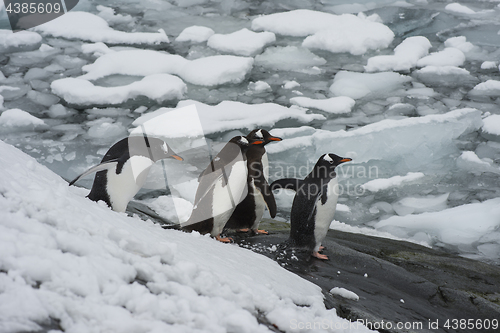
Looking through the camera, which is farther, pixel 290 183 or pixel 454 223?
pixel 454 223

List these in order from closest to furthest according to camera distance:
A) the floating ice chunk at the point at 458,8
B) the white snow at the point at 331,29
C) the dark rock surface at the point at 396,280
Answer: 1. the dark rock surface at the point at 396,280
2. the white snow at the point at 331,29
3. the floating ice chunk at the point at 458,8

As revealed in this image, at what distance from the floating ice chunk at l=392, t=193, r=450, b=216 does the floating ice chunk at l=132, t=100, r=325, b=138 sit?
1570mm

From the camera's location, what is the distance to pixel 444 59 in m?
6.27

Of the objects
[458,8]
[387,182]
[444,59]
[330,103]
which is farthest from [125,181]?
[458,8]

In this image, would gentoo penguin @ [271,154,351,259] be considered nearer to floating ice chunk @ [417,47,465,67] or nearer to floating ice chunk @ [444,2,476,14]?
floating ice chunk @ [417,47,465,67]

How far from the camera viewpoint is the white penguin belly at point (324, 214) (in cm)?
275

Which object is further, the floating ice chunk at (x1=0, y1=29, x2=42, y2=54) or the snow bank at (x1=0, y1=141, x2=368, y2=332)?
the floating ice chunk at (x1=0, y1=29, x2=42, y2=54)

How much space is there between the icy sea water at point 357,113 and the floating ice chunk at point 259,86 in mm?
14

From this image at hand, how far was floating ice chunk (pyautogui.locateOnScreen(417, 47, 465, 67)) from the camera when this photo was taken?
6.21m

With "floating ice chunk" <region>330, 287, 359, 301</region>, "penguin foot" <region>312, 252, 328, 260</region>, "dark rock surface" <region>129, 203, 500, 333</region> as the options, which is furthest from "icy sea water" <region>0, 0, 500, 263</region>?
"floating ice chunk" <region>330, 287, 359, 301</region>

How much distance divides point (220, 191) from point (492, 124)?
3638mm

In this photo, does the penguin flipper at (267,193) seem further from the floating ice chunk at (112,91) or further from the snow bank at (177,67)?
the snow bank at (177,67)

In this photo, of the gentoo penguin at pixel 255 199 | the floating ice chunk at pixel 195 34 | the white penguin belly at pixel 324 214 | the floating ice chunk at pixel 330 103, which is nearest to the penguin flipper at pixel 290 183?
the gentoo penguin at pixel 255 199

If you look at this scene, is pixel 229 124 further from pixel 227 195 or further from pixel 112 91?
pixel 227 195
